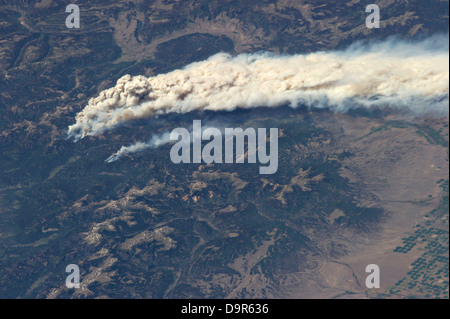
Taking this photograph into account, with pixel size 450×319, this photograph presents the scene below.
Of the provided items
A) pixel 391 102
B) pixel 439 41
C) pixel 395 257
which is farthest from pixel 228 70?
pixel 395 257

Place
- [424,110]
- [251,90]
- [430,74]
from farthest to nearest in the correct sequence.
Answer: [251,90], [424,110], [430,74]

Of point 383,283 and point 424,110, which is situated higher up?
point 424,110

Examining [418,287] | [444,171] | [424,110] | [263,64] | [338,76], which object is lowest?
[418,287]

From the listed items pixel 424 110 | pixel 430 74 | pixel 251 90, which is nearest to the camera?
pixel 430 74

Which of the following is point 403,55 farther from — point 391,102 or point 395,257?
point 395,257

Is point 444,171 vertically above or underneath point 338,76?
underneath

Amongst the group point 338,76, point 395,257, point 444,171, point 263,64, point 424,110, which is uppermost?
point 263,64

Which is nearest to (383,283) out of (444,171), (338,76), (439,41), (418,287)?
(418,287)

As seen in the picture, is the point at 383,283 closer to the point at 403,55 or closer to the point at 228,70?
the point at 403,55

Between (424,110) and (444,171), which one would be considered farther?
(444,171)
